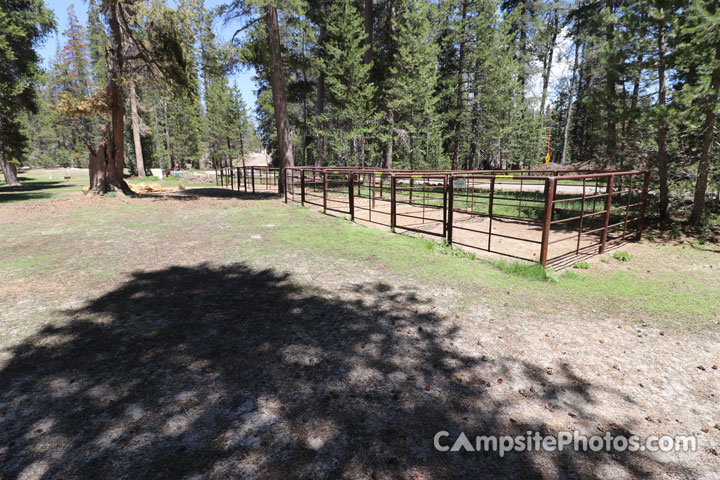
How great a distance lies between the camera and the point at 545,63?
123 feet

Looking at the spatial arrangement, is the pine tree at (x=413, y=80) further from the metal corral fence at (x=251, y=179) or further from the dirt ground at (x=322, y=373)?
the dirt ground at (x=322, y=373)

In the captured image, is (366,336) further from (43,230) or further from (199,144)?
(199,144)

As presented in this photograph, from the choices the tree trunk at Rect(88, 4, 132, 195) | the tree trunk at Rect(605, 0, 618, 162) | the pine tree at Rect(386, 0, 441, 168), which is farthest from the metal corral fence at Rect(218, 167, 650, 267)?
the pine tree at Rect(386, 0, 441, 168)

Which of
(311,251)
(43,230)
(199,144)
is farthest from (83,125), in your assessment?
(311,251)

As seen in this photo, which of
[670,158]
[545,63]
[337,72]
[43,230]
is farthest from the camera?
[545,63]

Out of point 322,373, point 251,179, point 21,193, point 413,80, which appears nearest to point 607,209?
point 322,373

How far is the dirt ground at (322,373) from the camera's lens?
2467 millimetres

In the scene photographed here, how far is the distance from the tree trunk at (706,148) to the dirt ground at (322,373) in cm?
460

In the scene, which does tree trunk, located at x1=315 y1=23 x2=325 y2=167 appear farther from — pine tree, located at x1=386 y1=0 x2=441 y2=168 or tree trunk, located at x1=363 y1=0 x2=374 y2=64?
pine tree, located at x1=386 y1=0 x2=441 y2=168

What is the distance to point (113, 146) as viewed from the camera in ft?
55.0

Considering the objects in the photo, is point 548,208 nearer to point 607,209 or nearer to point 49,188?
point 607,209

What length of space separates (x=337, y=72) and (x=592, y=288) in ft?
70.5

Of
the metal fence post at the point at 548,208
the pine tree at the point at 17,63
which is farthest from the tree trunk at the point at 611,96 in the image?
the pine tree at the point at 17,63

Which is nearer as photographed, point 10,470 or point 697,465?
point 10,470
